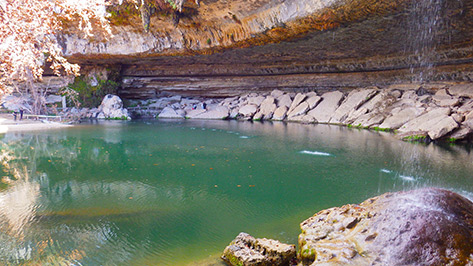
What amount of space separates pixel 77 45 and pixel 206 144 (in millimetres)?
13615

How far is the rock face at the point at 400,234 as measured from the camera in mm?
2211

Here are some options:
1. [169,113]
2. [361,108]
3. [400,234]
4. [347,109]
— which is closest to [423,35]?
[361,108]

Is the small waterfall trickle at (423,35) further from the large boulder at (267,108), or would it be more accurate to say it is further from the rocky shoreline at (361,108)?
the large boulder at (267,108)

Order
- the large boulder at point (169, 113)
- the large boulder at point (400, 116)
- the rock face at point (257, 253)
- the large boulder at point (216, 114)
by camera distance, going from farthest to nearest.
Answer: the large boulder at point (169, 113) → the large boulder at point (216, 114) → the large boulder at point (400, 116) → the rock face at point (257, 253)

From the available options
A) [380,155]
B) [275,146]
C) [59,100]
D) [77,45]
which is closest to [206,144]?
[275,146]

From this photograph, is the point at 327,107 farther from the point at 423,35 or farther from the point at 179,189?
the point at 179,189

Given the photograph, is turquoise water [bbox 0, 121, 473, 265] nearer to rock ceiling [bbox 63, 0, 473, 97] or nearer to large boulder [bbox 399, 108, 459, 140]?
large boulder [bbox 399, 108, 459, 140]

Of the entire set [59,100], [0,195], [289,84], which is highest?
[289,84]

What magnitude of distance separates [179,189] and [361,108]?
46.2 feet

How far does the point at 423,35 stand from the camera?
12875 mm

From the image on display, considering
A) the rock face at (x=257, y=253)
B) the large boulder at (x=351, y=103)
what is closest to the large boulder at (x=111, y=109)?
the large boulder at (x=351, y=103)

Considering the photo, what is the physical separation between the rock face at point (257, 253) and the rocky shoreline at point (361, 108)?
10.7m

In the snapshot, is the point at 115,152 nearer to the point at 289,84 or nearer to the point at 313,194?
the point at 313,194

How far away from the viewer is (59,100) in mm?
24281
